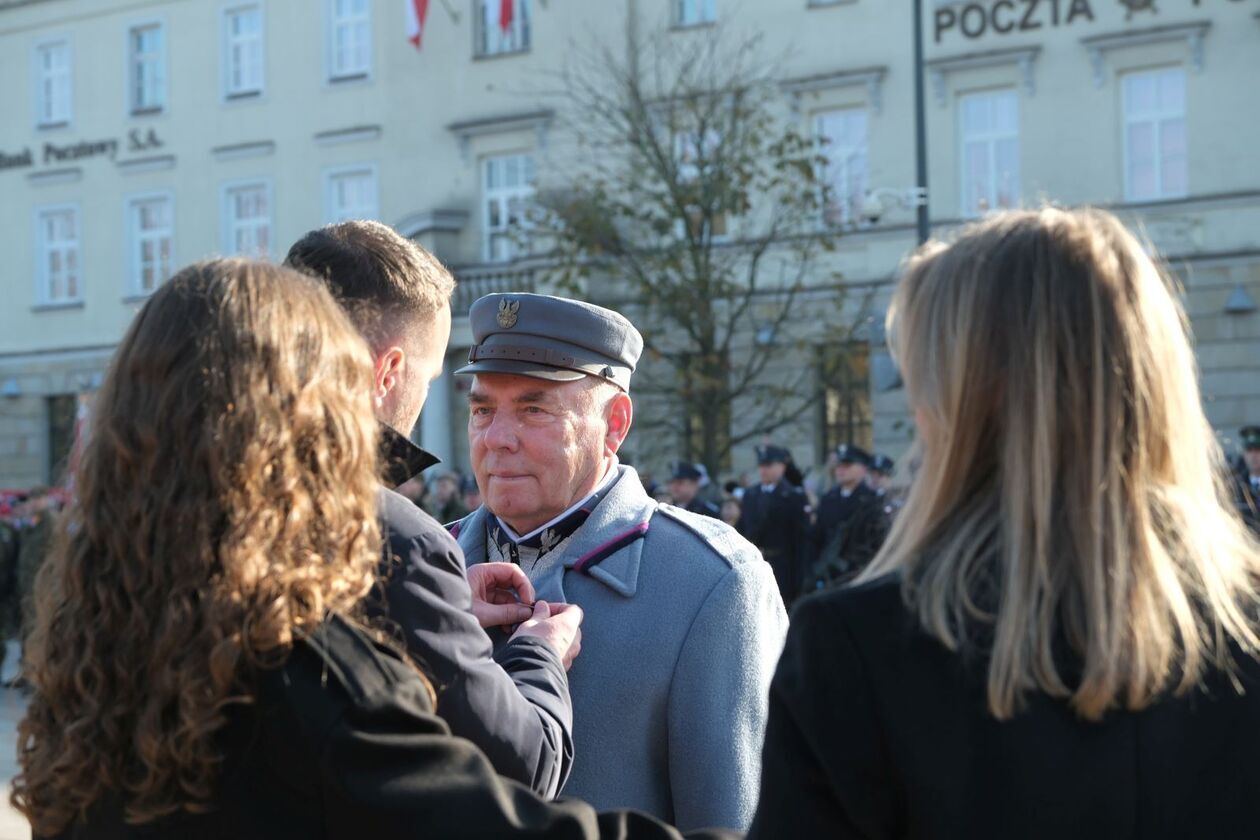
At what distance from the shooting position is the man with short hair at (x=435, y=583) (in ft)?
7.32

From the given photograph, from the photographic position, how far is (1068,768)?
1.86m

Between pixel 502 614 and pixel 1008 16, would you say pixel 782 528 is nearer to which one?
pixel 1008 16

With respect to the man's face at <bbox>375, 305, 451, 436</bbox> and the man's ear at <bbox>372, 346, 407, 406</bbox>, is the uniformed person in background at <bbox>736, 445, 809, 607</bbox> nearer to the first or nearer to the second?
the man's face at <bbox>375, 305, 451, 436</bbox>

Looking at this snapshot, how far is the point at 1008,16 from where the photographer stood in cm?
2422

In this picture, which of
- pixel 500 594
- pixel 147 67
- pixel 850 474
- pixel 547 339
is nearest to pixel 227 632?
pixel 500 594

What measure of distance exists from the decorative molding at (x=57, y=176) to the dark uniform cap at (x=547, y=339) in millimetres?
33116

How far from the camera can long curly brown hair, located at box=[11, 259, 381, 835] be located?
77.7 inches

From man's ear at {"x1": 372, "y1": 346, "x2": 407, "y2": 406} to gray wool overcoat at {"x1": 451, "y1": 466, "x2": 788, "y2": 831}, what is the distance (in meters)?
0.48

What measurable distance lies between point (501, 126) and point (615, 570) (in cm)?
2652

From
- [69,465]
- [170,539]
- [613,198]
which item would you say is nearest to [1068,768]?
[170,539]

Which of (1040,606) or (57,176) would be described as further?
(57,176)

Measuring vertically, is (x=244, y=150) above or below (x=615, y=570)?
above

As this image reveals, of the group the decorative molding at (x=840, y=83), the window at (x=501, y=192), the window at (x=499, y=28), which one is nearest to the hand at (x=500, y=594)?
the decorative molding at (x=840, y=83)

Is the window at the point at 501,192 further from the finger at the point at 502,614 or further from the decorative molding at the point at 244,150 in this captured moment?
the finger at the point at 502,614
